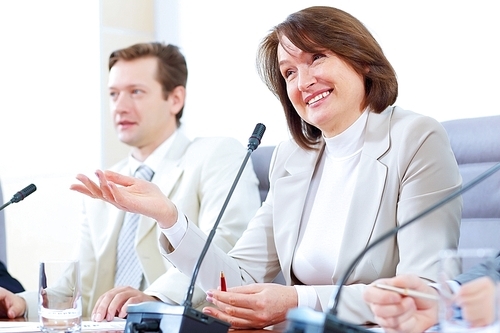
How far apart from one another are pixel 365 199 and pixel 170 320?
0.73 meters

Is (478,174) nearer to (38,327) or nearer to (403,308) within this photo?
(403,308)

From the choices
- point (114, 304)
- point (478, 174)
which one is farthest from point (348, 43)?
point (114, 304)

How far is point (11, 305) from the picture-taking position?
2.16m

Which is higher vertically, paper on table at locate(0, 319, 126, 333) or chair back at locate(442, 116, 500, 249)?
chair back at locate(442, 116, 500, 249)

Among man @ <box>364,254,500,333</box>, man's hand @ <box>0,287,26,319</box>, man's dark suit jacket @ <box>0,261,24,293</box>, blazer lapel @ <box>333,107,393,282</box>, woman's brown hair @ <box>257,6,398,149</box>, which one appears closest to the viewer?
man @ <box>364,254,500,333</box>

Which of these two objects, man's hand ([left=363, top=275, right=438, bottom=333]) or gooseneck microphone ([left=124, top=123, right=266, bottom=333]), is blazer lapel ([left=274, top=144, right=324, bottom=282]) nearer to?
gooseneck microphone ([left=124, top=123, right=266, bottom=333])

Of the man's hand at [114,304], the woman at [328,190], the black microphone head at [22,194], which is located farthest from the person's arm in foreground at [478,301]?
the black microphone head at [22,194]

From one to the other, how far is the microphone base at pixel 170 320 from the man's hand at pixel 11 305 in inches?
38.7

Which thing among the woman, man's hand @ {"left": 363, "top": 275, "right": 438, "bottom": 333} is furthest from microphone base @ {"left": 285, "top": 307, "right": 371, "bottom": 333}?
the woman

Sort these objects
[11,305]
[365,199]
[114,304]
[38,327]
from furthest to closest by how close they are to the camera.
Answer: [11,305], [114,304], [365,199], [38,327]

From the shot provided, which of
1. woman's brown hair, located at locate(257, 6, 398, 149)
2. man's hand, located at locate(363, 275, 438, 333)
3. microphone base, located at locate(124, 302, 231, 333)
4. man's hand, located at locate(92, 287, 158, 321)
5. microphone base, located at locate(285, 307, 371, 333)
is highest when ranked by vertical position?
woman's brown hair, located at locate(257, 6, 398, 149)

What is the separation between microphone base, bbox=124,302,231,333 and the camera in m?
1.22

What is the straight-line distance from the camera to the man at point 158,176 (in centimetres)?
260

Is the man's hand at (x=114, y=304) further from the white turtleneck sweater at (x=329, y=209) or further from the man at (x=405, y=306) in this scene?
the man at (x=405, y=306)
